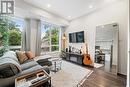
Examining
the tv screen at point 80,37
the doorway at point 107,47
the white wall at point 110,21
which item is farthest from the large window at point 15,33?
the doorway at point 107,47

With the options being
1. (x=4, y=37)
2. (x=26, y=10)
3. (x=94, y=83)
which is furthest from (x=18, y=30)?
(x=94, y=83)

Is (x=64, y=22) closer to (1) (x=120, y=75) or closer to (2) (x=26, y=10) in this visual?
(2) (x=26, y=10)

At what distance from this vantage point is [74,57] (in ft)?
19.0

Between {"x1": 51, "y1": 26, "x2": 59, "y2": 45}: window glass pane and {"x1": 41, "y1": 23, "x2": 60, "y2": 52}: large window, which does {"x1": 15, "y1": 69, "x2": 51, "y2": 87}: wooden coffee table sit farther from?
{"x1": 51, "y1": 26, "x2": 59, "y2": 45}: window glass pane

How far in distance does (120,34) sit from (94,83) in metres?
2.11

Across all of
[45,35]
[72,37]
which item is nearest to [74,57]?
[72,37]

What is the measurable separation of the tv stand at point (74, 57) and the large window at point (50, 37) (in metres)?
0.90

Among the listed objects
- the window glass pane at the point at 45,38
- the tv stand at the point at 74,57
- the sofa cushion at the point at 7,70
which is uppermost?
the window glass pane at the point at 45,38

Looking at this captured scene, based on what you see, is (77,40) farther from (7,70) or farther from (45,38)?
(7,70)

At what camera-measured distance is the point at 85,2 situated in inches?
156

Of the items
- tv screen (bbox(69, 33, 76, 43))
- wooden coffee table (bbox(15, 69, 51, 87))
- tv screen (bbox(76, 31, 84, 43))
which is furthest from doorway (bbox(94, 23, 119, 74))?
wooden coffee table (bbox(15, 69, 51, 87))

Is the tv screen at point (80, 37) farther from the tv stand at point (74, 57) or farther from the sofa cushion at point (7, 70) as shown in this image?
the sofa cushion at point (7, 70)

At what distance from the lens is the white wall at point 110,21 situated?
3615 millimetres

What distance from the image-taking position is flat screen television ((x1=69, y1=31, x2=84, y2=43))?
565cm
